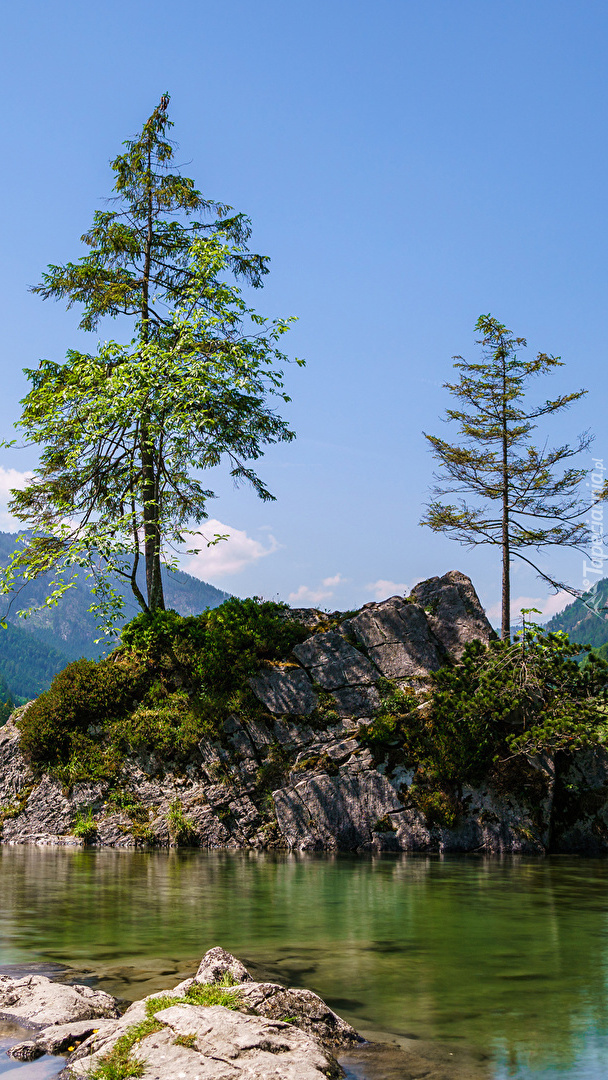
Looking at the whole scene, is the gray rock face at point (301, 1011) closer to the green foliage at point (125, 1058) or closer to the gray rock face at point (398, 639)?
the green foliage at point (125, 1058)

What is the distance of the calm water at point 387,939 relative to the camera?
546cm

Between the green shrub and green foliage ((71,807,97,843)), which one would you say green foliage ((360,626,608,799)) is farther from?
green foliage ((71,807,97,843))

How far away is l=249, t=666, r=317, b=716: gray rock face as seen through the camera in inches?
784

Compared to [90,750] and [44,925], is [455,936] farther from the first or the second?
[90,750]

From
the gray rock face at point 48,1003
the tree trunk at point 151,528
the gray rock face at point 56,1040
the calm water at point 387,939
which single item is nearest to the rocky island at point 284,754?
the tree trunk at point 151,528

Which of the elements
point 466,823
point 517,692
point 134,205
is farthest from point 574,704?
point 134,205

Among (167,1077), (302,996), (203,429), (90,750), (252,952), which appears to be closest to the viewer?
(167,1077)

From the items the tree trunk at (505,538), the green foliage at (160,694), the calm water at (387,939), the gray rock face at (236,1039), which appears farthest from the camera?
the tree trunk at (505,538)

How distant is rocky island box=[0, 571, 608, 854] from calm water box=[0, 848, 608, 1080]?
99.1 inches

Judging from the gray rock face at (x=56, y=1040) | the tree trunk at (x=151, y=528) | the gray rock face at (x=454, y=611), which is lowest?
the gray rock face at (x=56, y=1040)

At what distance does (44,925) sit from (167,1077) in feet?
19.5

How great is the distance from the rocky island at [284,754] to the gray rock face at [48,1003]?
39.7 feet

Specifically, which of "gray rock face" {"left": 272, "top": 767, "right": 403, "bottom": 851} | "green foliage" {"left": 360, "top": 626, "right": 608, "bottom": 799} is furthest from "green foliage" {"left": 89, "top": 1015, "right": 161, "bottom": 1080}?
"green foliage" {"left": 360, "top": 626, "right": 608, "bottom": 799}

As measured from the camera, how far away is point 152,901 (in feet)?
36.0
